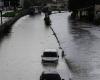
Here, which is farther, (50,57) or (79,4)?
(79,4)

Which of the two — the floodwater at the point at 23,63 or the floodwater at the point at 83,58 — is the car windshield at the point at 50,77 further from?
the floodwater at the point at 83,58

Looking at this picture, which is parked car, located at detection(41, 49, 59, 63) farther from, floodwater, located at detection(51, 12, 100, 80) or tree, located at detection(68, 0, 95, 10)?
tree, located at detection(68, 0, 95, 10)

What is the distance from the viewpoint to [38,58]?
3319 cm

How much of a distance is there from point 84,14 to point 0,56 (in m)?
64.7

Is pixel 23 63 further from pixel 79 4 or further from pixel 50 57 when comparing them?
pixel 79 4

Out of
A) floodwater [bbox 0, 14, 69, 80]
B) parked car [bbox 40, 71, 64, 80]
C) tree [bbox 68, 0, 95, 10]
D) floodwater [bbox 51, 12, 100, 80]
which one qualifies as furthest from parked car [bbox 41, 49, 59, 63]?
tree [bbox 68, 0, 95, 10]

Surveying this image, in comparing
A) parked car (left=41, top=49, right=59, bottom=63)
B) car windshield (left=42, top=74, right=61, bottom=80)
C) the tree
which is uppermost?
car windshield (left=42, top=74, right=61, bottom=80)

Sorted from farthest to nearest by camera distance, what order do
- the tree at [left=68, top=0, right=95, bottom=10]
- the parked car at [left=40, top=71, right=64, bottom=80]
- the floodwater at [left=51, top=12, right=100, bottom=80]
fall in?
the tree at [left=68, top=0, right=95, bottom=10] → the floodwater at [left=51, top=12, right=100, bottom=80] → the parked car at [left=40, top=71, right=64, bottom=80]

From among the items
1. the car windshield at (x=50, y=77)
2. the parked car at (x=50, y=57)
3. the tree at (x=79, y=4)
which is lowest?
the tree at (x=79, y=4)

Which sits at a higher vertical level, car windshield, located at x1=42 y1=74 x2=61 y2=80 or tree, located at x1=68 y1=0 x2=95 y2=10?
car windshield, located at x1=42 y1=74 x2=61 y2=80

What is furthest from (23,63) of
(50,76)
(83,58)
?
(50,76)

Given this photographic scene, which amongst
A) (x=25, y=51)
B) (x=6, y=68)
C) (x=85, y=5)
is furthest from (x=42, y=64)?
(x=85, y=5)

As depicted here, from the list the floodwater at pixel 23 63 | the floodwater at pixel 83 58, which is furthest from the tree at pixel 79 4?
the floodwater at pixel 23 63

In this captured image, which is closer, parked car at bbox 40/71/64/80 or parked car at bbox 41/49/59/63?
parked car at bbox 40/71/64/80
